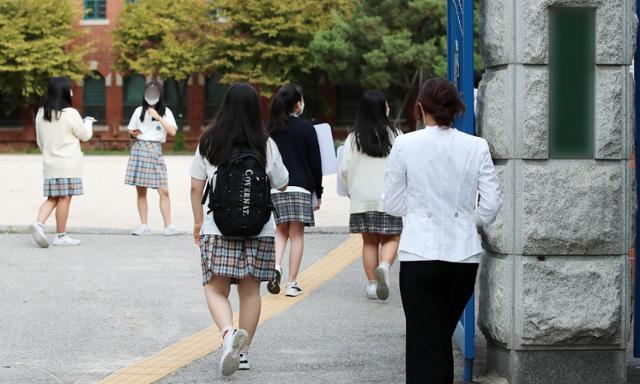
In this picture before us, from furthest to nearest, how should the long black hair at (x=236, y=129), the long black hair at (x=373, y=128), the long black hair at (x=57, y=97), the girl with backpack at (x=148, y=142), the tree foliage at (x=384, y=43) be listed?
the tree foliage at (x=384, y=43)
the girl with backpack at (x=148, y=142)
the long black hair at (x=57, y=97)
the long black hair at (x=373, y=128)
the long black hair at (x=236, y=129)

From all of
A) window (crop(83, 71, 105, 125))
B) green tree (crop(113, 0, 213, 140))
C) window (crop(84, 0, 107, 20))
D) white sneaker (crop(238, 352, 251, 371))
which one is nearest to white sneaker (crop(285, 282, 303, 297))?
white sneaker (crop(238, 352, 251, 371))

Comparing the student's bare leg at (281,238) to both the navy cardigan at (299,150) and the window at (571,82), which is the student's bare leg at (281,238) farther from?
the window at (571,82)

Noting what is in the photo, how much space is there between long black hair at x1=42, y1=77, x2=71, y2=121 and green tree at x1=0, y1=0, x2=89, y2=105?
113 ft

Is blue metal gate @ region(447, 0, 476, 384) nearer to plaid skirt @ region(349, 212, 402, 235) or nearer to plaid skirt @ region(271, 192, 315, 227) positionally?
plaid skirt @ region(349, 212, 402, 235)

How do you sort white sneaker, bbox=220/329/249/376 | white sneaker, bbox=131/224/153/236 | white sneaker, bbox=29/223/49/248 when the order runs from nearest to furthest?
white sneaker, bbox=220/329/249/376 → white sneaker, bbox=29/223/49/248 → white sneaker, bbox=131/224/153/236

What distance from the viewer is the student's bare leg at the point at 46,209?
13.1 metres

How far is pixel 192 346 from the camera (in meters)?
7.93

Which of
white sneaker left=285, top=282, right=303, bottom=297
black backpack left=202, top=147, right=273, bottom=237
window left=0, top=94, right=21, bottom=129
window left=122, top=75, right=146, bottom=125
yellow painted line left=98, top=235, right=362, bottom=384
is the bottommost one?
yellow painted line left=98, top=235, right=362, bottom=384

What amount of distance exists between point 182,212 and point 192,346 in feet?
31.1

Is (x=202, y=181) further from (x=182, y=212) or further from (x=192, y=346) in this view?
(x=182, y=212)

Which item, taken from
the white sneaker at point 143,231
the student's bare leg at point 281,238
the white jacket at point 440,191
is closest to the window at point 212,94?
the white sneaker at point 143,231

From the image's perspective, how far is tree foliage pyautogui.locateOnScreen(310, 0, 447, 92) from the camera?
140 ft

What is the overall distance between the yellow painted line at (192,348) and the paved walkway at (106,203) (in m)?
4.02

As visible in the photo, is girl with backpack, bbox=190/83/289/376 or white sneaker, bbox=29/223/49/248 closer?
girl with backpack, bbox=190/83/289/376
